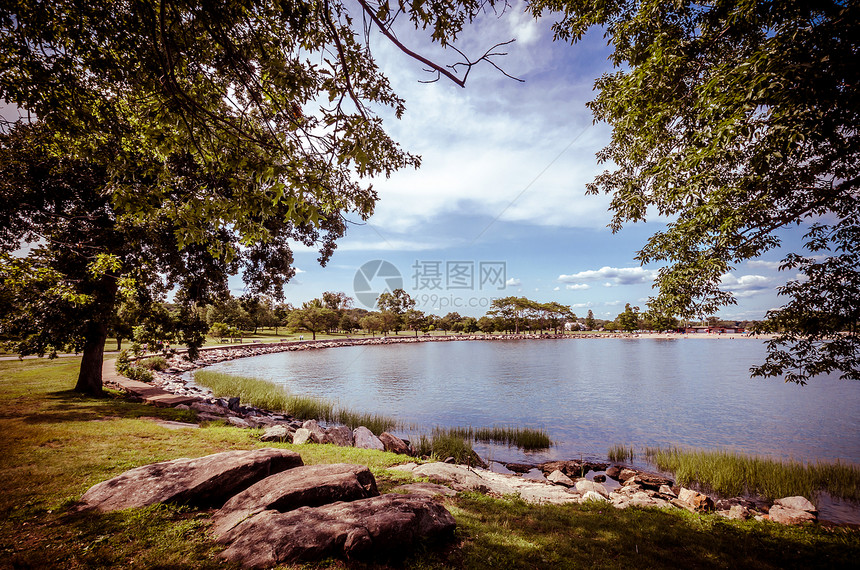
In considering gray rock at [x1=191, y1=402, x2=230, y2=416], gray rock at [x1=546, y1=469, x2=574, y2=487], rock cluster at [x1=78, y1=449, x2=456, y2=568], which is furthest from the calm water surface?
rock cluster at [x1=78, y1=449, x2=456, y2=568]

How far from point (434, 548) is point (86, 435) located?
32.9ft

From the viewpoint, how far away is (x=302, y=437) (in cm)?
1018

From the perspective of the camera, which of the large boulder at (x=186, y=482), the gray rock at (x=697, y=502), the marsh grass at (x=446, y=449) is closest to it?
the large boulder at (x=186, y=482)

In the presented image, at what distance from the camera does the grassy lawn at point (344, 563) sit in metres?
3.87

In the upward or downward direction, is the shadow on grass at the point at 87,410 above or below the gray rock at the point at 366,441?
above

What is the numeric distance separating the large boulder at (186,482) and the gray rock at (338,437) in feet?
16.9

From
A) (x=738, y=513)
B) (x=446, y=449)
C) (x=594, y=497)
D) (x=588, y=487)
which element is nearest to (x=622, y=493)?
(x=588, y=487)

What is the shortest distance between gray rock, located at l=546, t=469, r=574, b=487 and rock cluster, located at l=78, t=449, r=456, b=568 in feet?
23.7

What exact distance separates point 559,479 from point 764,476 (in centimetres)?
682

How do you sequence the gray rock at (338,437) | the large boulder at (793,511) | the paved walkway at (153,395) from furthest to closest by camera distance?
the paved walkway at (153,395) → the gray rock at (338,437) → the large boulder at (793,511)

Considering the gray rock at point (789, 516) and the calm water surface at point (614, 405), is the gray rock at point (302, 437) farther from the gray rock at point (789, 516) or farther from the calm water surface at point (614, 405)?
the gray rock at point (789, 516)

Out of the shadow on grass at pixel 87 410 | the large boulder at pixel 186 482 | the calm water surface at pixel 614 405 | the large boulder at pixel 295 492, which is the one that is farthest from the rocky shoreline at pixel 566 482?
the large boulder at pixel 186 482

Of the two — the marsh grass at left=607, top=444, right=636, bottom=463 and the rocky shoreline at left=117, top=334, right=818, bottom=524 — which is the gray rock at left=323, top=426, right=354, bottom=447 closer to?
the rocky shoreline at left=117, top=334, right=818, bottom=524

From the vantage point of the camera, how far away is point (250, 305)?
51.6 ft
